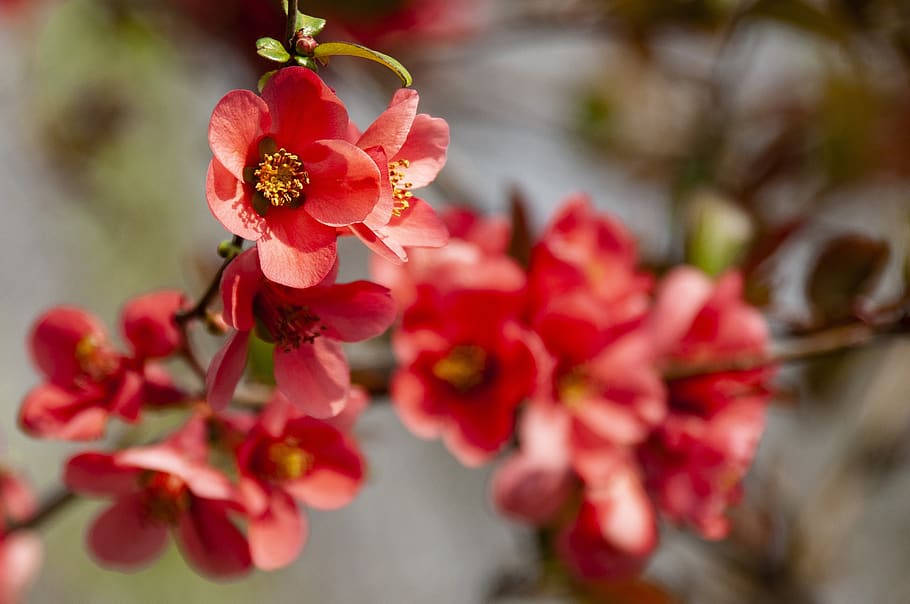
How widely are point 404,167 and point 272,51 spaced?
10 centimetres

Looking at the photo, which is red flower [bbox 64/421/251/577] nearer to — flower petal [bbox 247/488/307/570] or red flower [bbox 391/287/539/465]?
flower petal [bbox 247/488/307/570]

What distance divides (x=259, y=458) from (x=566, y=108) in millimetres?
1209

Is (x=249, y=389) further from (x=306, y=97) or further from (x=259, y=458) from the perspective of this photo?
(x=306, y=97)

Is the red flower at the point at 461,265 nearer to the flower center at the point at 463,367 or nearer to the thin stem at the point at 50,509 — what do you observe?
the flower center at the point at 463,367

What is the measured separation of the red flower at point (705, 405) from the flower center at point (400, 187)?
0.30m

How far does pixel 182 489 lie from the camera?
0.55 meters

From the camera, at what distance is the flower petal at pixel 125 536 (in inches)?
23.0

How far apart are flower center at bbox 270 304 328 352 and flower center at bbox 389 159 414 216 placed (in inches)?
2.8

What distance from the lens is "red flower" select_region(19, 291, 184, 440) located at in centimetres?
52

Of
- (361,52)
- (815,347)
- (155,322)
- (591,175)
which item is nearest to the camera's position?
(361,52)

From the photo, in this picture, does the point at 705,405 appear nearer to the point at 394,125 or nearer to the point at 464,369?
the point at 464,369

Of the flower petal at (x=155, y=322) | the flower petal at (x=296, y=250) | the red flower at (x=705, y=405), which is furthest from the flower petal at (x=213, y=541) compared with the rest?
the red flower at (x=705, y=405)

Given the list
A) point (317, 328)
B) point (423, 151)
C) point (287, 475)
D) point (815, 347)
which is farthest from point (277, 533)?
point (815, 347)

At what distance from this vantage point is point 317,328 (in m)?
0.47
